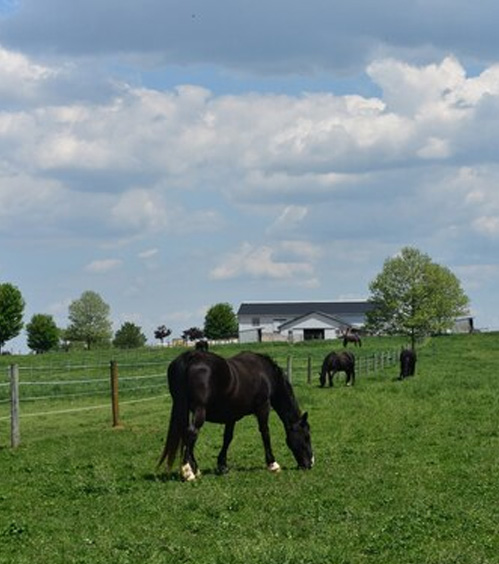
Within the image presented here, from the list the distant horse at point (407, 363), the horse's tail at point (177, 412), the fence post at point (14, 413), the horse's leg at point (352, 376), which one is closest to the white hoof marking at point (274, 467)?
the horse's tail at point (177, 412)

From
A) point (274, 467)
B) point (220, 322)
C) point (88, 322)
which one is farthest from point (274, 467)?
point (88, 322)

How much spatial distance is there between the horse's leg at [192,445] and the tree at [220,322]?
119 metres

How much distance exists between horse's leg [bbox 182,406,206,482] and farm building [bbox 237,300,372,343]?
121 m

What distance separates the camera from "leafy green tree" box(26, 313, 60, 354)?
11756cm

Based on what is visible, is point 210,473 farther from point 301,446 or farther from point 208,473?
point 301,446

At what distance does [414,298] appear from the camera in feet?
331

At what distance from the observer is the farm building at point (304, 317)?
13538 centimetres

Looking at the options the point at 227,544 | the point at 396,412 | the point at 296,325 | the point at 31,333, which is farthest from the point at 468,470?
the point at 296,325

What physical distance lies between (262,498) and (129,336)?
12645 cm

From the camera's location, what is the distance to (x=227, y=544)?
8633 millimetres

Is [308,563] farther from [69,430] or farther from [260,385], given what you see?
[69,430]

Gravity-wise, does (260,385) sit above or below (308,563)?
above

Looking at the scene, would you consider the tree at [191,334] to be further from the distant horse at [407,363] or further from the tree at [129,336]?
the distant horse at [407,363]

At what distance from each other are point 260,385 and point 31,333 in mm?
106917
